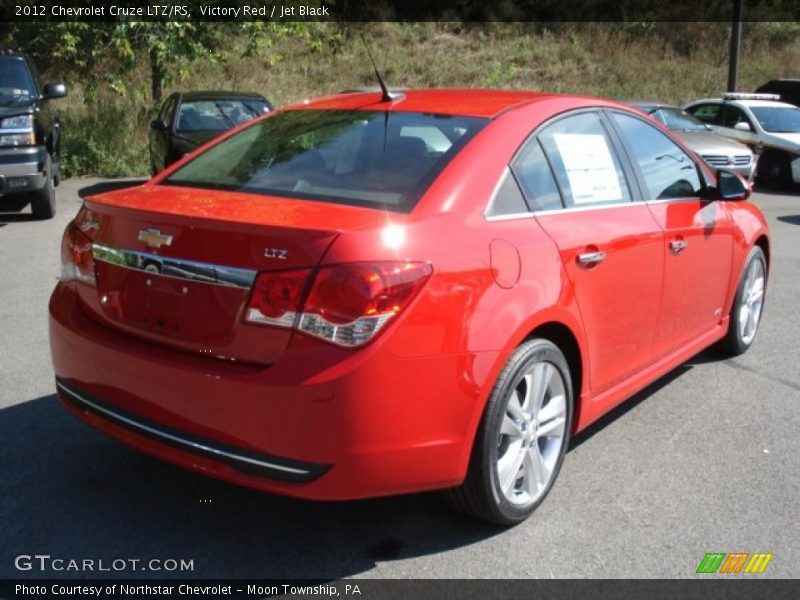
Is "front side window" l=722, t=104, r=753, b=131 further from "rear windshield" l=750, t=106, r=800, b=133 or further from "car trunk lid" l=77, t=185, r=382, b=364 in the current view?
"car trunk lid" l=77, t=185, r=382, b=364

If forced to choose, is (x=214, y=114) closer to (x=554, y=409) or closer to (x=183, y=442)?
(x=554, y=409)

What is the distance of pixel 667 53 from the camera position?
32.7m

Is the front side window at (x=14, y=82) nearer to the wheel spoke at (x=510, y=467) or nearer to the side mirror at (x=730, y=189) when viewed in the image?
the side mirror at (x=730, y=189)

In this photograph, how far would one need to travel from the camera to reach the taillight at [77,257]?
128 inches

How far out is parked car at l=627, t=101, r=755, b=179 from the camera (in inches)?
538

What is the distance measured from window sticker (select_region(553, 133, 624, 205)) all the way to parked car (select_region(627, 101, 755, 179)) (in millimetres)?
9697

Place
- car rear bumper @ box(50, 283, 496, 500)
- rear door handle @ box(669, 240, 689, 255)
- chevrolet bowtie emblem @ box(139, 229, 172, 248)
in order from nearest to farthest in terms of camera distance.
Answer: car rear bumper @ box(50, 283, 496, 500)
chevrolet bowtie emblem @ box(139, 229, 172, 248)
rear door handle @ box(669, 240, 689, 255)

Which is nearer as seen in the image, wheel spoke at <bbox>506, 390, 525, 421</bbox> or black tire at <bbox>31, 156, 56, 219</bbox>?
wheel spoke at <bbox>506, 390, 525, 421</bbox>

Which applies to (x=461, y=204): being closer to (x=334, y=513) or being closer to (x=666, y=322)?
(x=334, y=513)

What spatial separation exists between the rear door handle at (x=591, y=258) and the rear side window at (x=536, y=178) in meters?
0.23

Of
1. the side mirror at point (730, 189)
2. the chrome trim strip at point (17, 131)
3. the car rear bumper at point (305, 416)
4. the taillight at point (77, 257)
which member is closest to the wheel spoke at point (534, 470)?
the car rear bumper at point (305, 416)

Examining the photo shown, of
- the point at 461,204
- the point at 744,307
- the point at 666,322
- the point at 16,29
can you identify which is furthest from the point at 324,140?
the point at 16,29

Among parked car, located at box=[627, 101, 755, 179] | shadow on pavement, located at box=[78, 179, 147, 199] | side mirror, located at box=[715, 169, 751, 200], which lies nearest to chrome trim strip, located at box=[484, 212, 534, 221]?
side mirror, located at box=[715, 169, 751, 200]

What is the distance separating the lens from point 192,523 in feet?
10.6
